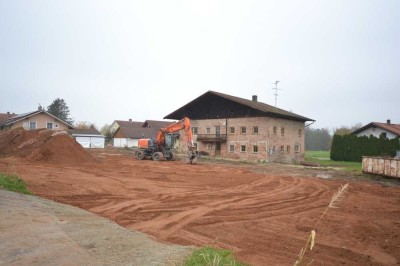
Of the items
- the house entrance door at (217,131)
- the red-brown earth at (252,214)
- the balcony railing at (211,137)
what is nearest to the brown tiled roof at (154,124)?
the balcony railing at (211,137)

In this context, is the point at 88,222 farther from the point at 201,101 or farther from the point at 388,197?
the point at 201,101

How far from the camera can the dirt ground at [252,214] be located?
7051 mm

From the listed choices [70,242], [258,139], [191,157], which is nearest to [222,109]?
[258,139]

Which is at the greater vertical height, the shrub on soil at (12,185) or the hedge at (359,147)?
the hedge at (359,147)

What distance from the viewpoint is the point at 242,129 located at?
39.9 m

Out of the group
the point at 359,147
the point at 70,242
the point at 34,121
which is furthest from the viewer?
the point at 34,121

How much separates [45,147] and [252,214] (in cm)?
2317

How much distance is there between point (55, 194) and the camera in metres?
12.0

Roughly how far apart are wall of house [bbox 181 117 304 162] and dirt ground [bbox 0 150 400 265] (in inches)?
816

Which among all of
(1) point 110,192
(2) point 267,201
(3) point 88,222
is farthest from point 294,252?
(1) point 110,192

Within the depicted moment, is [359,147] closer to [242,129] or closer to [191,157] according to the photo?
[242,129]

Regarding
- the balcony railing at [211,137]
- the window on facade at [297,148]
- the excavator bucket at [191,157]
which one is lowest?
the excavator bucket at [191,157]

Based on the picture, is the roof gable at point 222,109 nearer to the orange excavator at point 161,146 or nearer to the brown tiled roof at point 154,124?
the orange excavator at point 161,146

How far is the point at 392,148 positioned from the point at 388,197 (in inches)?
1270
